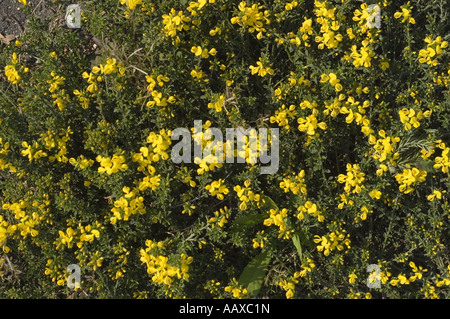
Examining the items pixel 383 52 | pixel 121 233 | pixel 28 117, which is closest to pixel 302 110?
pixel 383 52

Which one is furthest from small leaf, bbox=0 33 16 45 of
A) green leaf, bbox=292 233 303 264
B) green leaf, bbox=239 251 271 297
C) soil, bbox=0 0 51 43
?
green leaf, bbox=292 233 303 264

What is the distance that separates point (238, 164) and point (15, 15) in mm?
3507

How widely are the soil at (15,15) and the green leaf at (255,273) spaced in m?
3.91

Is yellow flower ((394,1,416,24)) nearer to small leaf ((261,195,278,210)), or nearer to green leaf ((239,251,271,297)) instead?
small leaf ((261,195,278,210))

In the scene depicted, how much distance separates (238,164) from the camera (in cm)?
416

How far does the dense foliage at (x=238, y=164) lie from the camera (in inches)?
154

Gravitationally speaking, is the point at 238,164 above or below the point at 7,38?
below

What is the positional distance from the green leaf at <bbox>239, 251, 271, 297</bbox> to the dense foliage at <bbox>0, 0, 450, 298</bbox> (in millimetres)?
19

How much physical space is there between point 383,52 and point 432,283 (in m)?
2.25

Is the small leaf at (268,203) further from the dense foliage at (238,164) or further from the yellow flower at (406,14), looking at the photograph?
the yellow flower at (406,14)

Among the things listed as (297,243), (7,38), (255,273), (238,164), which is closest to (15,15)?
(7,38)

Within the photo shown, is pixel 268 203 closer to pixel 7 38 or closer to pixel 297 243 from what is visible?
pixel 297 243

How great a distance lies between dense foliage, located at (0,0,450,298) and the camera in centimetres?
392
